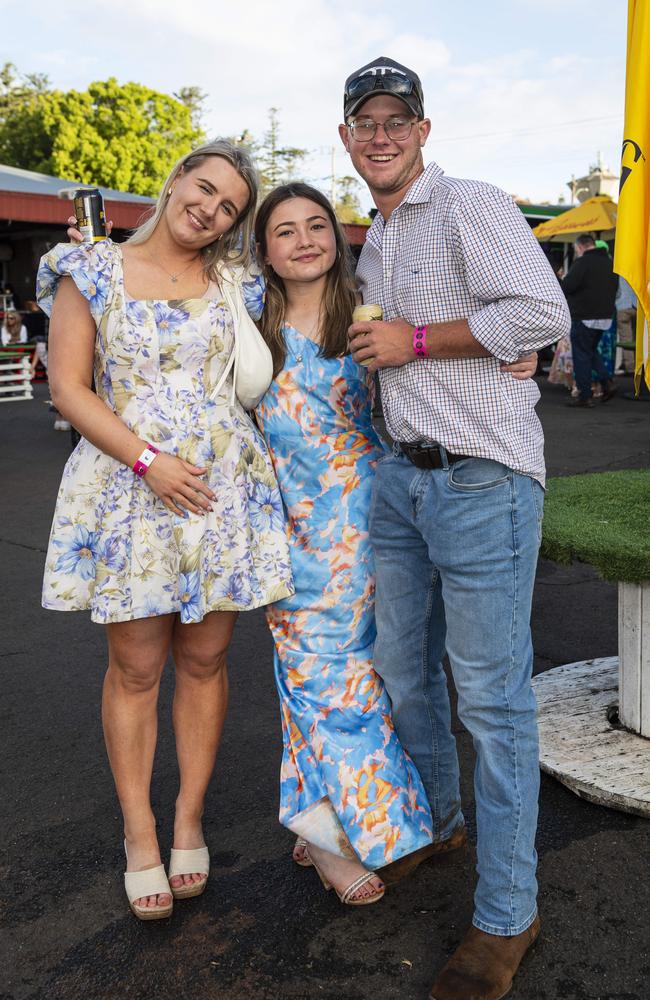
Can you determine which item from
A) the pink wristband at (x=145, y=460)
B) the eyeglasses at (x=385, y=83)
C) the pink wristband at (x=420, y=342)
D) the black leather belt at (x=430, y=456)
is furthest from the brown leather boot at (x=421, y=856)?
the eyeglasses at (x=385, y=83)

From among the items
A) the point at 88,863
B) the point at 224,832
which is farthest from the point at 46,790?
the point at 224,832

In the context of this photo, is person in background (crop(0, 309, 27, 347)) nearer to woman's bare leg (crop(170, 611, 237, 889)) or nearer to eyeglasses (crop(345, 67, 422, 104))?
woman's bare leg (crop(170, 611, 237, 889))

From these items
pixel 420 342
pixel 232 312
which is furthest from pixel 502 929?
pixel 232 312

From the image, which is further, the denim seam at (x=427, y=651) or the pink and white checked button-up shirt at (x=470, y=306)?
the denim seam at (x=427, y=651)

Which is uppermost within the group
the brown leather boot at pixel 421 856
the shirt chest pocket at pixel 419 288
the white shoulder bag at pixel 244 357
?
the shirt chest pocket at pixel 419 288

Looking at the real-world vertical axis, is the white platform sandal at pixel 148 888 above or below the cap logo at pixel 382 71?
below

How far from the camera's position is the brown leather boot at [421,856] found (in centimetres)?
260

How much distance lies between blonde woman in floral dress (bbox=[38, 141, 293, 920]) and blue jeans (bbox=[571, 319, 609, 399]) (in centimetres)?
1004

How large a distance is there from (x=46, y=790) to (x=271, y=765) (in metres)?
0.78

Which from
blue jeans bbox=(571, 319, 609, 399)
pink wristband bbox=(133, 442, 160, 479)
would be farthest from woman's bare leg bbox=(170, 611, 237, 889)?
blue jeans bbox=(571, 319, 609, 399)

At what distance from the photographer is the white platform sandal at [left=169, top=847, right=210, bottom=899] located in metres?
2.59

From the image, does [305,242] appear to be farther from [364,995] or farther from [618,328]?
[618,328]

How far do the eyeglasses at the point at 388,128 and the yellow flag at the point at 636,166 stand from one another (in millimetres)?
786

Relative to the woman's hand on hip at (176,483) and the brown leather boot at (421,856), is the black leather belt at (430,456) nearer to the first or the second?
the woman's hand on hip at (176,483)
